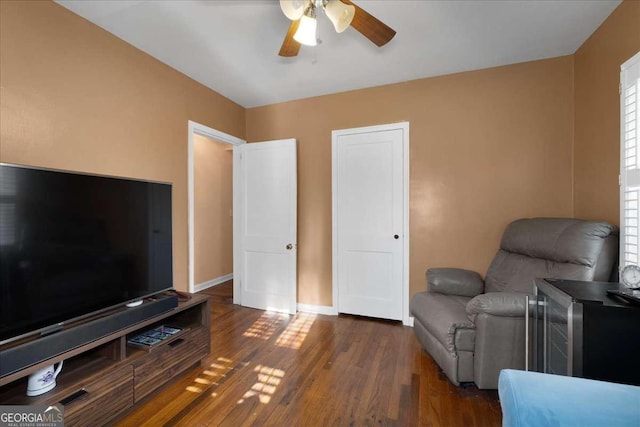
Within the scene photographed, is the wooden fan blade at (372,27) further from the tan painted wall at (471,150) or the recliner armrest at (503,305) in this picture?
the recliner armrest at (503,305)

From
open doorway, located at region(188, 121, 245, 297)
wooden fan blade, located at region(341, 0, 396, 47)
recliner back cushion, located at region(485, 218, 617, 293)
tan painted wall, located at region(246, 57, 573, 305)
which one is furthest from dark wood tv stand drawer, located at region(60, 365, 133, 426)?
recliner back cushion, located at region(485, 218, 617, 293)

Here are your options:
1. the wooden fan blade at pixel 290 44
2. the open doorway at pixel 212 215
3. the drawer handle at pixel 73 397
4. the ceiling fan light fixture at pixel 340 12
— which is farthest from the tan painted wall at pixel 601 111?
the open doorway at pixel 212 215

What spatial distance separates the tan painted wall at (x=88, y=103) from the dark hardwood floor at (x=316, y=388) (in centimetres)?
99

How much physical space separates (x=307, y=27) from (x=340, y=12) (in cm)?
20

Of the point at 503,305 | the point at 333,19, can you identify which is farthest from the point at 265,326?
the point at 333,19

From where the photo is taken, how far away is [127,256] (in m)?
1.75

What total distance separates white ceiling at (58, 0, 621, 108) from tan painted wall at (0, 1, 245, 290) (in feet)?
0.54

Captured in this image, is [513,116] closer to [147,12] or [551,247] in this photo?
[551,247]

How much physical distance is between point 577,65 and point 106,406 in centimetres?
417

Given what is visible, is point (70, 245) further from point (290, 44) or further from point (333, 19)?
point (333, 19)

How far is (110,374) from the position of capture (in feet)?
4.83

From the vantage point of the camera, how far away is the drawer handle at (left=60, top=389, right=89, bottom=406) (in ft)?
4.31

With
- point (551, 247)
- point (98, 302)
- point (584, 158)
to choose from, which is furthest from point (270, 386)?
point (584, 158)

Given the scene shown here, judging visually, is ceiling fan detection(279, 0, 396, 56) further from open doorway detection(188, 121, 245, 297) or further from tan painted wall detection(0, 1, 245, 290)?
open doorway detection(188, 121, 245, 297)
